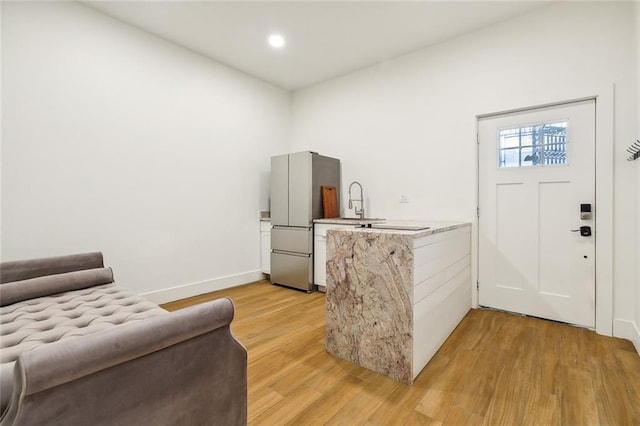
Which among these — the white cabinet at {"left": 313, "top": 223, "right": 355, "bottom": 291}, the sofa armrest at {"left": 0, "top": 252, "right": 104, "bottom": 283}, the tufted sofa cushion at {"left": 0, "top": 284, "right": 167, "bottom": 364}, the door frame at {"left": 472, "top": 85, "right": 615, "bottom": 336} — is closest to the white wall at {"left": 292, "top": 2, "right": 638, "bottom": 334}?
the door frame at {"left": 472, "top": 85, "right": 615, "bottom": 336}

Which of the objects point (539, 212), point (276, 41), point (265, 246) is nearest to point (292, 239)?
point (265, 246)

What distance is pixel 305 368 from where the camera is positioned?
2070 mm

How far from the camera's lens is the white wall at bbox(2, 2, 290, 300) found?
2.55 metres

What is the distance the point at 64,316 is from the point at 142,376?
1.10 meters

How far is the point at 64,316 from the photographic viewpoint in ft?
5.63

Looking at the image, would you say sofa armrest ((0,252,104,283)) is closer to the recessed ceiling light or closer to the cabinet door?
the cabinet door

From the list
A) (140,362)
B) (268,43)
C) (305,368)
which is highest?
(268,43)

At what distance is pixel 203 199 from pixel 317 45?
Answer: 2.43 m

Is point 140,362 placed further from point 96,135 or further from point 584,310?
point 584,310

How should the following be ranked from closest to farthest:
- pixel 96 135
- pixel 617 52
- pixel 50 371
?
pixel 50 371
pixel 617 52
pixel 96 135

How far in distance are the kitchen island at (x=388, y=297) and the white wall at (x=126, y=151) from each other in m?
2.25

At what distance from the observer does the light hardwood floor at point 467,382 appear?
1597 millimetres

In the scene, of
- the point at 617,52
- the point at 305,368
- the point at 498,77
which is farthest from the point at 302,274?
the point at 617,52

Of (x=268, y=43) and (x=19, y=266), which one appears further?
(x=268, y=43)
